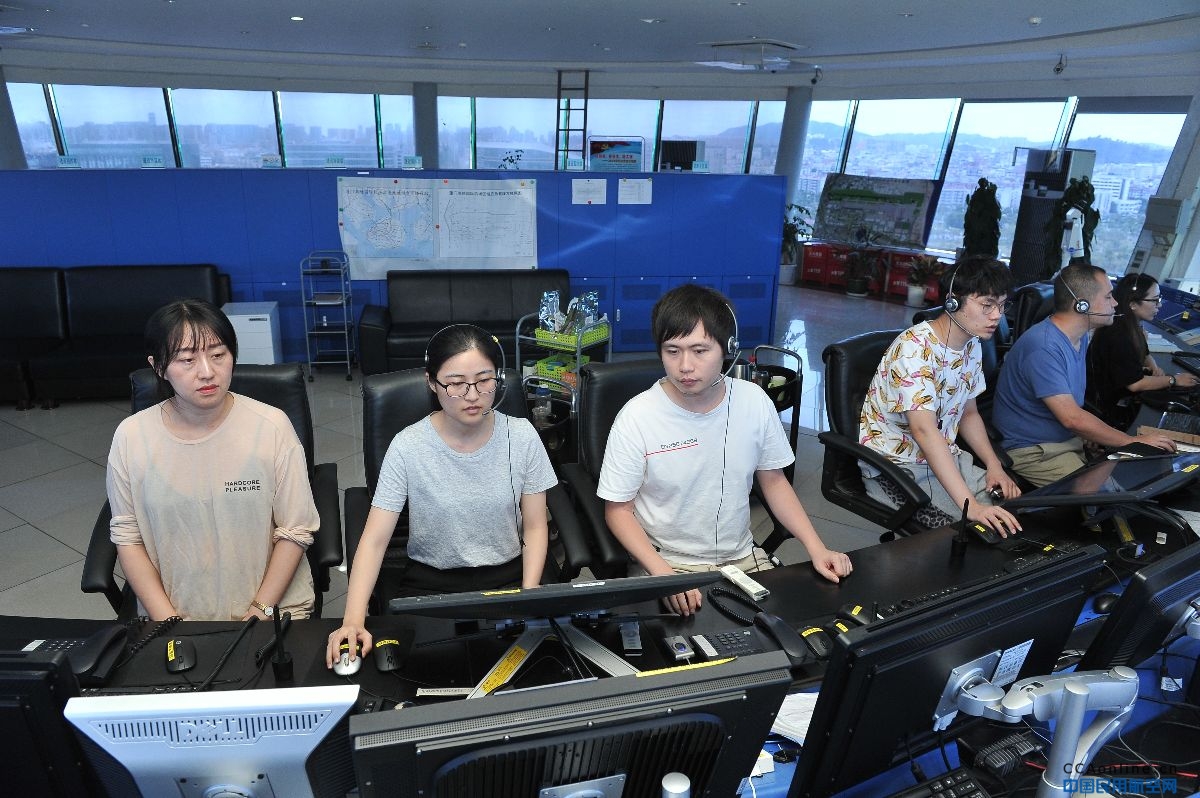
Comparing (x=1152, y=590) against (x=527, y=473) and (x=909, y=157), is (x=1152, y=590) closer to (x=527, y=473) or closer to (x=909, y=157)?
(x=527, y=473)

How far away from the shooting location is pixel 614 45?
28.5 ft

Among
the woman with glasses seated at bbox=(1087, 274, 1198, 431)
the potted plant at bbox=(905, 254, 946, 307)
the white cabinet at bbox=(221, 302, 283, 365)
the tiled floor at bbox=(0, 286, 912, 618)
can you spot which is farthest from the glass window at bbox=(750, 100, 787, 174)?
the woman with glasses seated at bbox=(1087, 274, 1198, 431)

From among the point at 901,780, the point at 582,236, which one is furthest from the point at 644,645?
the point at 582,236

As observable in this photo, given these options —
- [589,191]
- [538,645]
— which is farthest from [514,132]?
[538,645]

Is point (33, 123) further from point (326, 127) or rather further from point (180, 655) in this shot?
point (180, 655)

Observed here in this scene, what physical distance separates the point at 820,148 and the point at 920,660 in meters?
12.2

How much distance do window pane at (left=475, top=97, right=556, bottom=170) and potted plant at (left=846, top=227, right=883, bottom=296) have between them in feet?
16.5

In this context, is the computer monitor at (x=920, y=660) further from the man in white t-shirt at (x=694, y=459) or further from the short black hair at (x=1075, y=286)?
the short black hair at (x=1075, y=286)

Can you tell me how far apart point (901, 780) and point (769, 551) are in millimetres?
1167

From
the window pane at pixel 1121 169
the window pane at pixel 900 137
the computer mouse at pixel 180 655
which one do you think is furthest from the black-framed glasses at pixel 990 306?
the window pane at pixel 900 137

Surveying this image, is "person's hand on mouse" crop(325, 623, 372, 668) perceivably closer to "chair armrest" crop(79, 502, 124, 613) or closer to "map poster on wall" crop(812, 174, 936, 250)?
"chair armrest" crop(79, 502, 124, 613)

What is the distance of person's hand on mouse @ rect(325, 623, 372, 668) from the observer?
1.58 meters

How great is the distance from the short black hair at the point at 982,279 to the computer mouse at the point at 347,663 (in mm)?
2219

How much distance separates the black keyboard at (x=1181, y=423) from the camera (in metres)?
3.32
